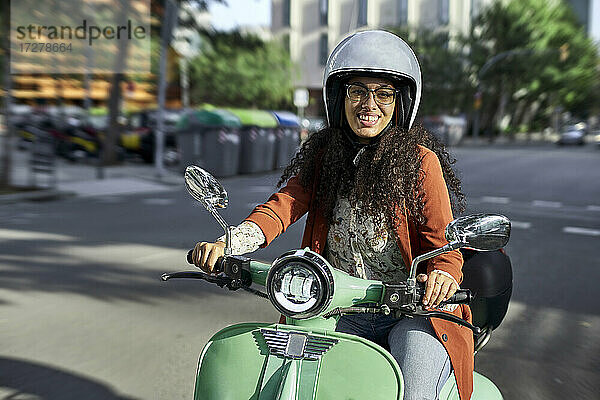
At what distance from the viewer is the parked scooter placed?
193cm

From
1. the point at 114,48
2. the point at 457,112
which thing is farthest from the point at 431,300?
A: the point at 457,112

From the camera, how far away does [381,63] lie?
2318 mm

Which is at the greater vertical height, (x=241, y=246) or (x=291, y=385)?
(x=241, y=246)

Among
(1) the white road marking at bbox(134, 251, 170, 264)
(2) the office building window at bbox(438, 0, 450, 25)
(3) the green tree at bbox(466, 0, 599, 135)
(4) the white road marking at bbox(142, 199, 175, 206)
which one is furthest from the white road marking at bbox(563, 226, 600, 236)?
(2) the office building window at bbox(438, 0, 450, 25)

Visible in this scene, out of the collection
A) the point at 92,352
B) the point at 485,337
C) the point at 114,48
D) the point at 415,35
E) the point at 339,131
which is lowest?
the point at 92,352

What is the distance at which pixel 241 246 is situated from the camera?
2.41 metres

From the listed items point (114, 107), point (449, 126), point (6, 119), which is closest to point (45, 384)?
point (6, 119)

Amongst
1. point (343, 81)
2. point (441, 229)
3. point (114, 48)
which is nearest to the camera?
point (441, 229)

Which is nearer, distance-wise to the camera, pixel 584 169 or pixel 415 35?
pixel 584 169

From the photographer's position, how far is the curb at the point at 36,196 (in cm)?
1322

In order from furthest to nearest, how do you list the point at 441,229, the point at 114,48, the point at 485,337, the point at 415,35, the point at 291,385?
the point at 415,35 → the point at 114,48 → the point at 485,337 → the point at 441,229 → the point at 291,385

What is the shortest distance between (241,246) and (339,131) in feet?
1.74

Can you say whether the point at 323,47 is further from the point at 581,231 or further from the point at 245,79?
the point at 581,231

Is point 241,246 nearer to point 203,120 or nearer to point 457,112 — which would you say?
point 203,120
